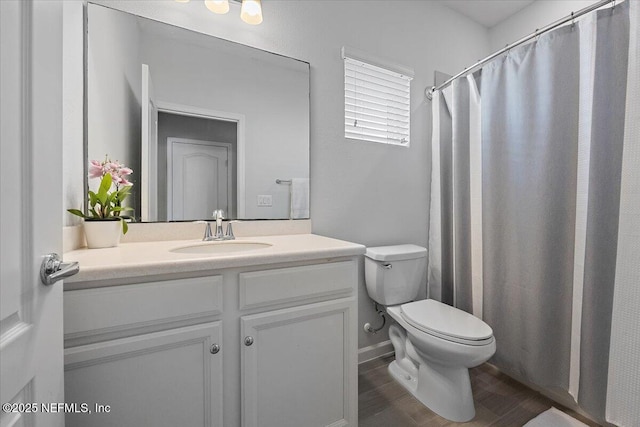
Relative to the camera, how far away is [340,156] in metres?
1.73

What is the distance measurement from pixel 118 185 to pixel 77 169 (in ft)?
0.48

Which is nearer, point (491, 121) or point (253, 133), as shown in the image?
point (253, 133)

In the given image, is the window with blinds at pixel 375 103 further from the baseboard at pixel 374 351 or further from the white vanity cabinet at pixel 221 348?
the baseboard at pixel 374 351

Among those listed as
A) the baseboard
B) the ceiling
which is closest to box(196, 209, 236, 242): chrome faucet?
the baseboard

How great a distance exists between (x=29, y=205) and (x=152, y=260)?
352 millimetres

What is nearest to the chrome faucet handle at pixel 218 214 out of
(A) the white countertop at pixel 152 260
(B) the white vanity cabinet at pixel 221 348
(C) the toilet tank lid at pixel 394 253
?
(A) the white countertop at pixel 152 260

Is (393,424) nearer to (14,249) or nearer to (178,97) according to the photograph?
(14,249)

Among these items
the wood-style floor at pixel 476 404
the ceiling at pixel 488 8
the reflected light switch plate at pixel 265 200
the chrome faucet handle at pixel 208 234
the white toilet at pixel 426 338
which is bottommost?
the wood-style floor at pixel 476 404

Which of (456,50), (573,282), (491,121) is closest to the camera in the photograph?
(573,282)

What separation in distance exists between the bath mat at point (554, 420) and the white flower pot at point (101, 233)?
2044 mm

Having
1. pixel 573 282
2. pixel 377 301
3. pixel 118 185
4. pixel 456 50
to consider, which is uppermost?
pixel 456 50

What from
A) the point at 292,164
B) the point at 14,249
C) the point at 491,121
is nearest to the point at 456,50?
the point at 491,121

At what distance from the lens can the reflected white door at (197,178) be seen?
132cm

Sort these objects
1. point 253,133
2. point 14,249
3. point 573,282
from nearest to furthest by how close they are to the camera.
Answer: point 14,249 → point 573,282 → point 253,133
